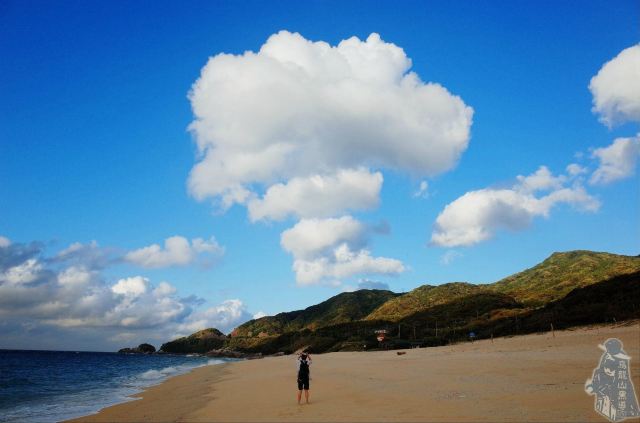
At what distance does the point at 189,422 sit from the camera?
16.2m

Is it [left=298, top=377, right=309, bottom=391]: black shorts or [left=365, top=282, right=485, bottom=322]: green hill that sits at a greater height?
[left=365, top=282, right=485, bottom=322]: green hill

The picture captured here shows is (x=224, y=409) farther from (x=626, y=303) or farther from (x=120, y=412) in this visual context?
(x=626, y=303)

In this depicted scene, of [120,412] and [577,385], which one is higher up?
[577,385]

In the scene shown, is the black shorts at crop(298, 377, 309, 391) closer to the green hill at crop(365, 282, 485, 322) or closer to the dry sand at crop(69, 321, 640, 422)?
the dry sand at crop(69, 321, 640, 422)

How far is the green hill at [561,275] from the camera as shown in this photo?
118887 millimetres

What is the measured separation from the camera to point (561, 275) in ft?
490

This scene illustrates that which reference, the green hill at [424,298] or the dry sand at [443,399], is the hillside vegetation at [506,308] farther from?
the dry sand at [443,399]

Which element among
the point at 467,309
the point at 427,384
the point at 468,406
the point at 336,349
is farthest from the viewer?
the point at 467,309

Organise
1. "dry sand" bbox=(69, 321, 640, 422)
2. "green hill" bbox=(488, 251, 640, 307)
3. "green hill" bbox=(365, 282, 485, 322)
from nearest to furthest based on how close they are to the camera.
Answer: "dry sand" bbox=(69, 321, 640, 422) < "green hill" bbox=(488, 251, 640, 307) < "green hill" bbox=(365, 282, 485, 322)

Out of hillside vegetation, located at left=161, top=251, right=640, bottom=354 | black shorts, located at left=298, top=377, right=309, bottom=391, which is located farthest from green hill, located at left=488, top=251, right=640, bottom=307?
black shorts, located at left=298, top=377, right=309, bottom=391

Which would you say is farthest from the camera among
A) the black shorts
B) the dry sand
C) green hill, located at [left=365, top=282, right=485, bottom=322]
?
green hill, located at [left=365, top=282, right=485, bottom=322]

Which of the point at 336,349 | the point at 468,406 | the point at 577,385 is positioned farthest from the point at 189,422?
the point at 336,349

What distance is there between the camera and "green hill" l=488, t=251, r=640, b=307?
390ft

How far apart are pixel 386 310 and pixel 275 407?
528 ft
